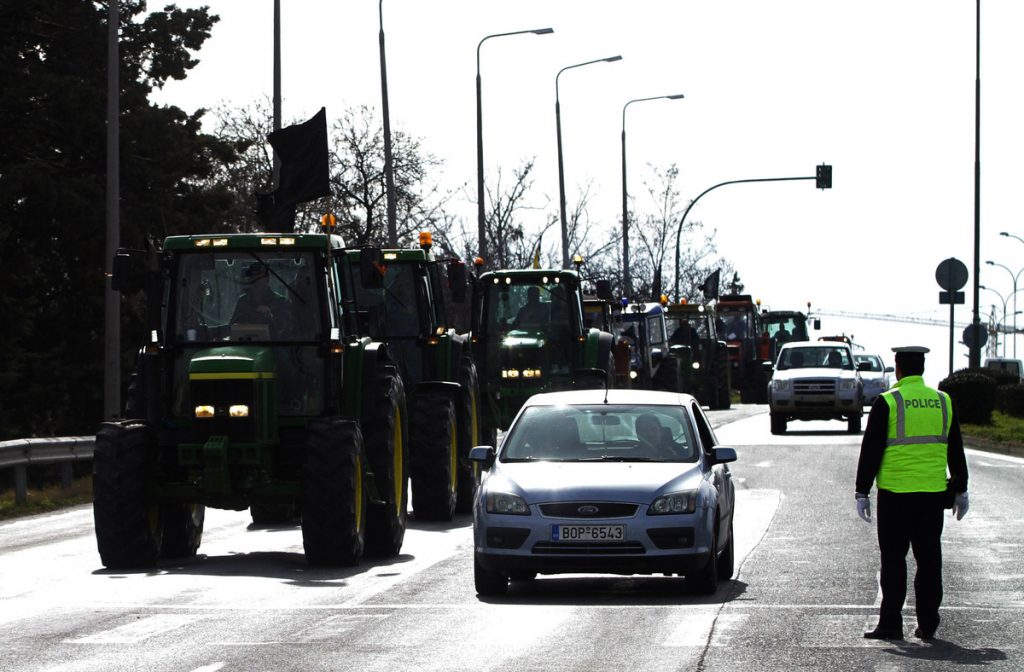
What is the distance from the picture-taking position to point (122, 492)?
1491 cm

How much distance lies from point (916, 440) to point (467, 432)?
9.43 m

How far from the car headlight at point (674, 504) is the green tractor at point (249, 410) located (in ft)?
9.59

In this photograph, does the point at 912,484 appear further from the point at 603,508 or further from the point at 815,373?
the point at 815,373

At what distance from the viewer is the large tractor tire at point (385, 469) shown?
53.1ft

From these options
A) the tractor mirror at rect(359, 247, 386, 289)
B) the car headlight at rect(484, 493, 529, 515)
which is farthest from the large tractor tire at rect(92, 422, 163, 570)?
the car headlight at rect(484, 493, 529, 515)

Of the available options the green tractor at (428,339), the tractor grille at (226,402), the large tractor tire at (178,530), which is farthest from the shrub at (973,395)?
the tractor grille at (226,402)

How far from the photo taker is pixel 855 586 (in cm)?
1365

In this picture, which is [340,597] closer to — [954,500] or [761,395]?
[954,500]

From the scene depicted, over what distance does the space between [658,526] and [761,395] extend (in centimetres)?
4960

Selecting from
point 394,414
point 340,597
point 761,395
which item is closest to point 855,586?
point 340,597

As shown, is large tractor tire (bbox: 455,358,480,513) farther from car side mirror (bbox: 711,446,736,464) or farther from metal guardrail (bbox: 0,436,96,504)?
car side mirror (bbox: 711,446,736,464)

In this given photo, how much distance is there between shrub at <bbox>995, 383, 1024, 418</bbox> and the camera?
4612 centimetres

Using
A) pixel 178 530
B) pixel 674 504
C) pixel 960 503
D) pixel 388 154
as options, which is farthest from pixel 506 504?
pixel 388 154

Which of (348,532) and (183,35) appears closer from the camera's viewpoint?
(348,532)
